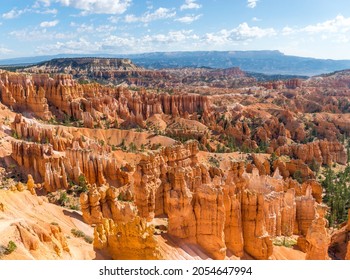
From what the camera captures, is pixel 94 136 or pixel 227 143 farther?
pixel 227 143

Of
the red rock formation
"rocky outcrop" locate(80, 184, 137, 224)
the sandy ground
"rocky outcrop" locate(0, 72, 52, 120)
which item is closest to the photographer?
the sandy ground

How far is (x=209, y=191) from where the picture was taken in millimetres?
22156

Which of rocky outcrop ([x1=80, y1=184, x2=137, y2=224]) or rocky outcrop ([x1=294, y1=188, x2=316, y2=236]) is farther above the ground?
rocky outcrop ([x1=80, y1=184, x2=137, y2=224])

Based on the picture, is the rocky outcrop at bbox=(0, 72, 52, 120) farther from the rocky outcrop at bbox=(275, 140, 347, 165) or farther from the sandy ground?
the sandy ground

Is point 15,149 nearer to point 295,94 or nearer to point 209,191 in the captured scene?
point 209,191

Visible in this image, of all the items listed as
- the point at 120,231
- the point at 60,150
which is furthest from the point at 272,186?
the point at 60,150

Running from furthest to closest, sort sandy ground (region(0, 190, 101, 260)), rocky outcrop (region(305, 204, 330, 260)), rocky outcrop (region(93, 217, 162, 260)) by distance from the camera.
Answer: rocky outcrop (region(305, 204, 330, 260)), rocky outcrop (region(93, 217, 162, 260)), sandy ground (region(0, 190, 101, 260))

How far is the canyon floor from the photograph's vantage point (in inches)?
776

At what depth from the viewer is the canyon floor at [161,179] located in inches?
776

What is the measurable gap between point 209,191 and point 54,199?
56.9ft

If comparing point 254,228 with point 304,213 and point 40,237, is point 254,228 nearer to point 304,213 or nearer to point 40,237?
point 304,213

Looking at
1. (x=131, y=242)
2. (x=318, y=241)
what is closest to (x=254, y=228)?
(x=318, y=241)

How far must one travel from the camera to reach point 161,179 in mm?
32719

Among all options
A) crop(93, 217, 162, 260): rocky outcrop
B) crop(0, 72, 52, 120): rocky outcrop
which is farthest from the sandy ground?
crop(0, 72, 52, 120): rocky outcrop
